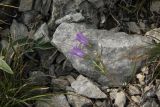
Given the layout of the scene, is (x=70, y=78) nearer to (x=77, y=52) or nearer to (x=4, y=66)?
(x=77, y=52)

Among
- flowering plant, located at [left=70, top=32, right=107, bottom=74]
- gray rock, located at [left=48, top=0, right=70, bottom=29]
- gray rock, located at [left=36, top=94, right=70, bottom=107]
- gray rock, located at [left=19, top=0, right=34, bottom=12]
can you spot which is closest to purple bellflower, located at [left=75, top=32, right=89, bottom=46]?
flowering plant, located at [left=70, top=32, right=107, bottom=74]

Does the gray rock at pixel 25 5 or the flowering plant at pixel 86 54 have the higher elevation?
the gray rock at pixel 25 5

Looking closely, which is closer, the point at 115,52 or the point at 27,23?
the point at 115,52

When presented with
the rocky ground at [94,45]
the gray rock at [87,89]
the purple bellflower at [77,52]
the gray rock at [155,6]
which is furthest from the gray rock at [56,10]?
the gray rock at [155,6]

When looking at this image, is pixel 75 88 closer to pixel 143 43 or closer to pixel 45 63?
pixel 45 63

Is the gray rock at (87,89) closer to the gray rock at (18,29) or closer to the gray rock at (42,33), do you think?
the gray rock at (42,33)

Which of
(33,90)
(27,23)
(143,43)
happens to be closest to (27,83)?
(33,90)

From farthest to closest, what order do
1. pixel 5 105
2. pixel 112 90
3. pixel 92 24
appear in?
pixel 92 24 < pixel 112 90 < pixel 5 105
